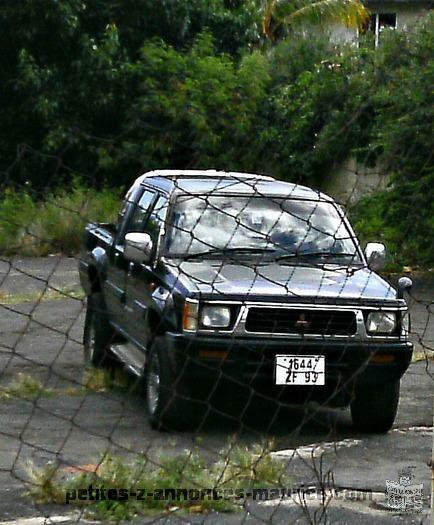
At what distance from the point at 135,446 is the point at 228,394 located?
0.67m

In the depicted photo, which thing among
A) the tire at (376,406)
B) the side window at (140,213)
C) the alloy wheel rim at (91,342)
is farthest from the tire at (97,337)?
the tire at (376,406)

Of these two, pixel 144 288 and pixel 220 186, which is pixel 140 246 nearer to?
pixel 144 288

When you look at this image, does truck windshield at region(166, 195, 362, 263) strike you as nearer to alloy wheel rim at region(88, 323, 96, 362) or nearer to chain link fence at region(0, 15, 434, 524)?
chain link fence at region(0, 15, 434, 524)

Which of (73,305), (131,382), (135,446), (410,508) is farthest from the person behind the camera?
(73,305)

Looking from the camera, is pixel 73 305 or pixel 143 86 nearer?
pixel 73 305

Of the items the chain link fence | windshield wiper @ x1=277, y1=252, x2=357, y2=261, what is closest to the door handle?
the chain link fence

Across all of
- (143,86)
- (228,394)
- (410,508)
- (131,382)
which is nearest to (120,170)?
(143,86)

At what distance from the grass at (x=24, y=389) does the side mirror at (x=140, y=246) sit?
110 cm

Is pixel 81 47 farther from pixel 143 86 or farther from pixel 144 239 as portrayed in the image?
pixel 144 239

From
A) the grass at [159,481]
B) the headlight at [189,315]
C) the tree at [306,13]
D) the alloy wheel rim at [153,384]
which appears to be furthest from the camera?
the tree at [306,13]

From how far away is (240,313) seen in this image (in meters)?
8.24

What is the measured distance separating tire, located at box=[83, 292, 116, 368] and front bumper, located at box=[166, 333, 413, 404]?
168 centimetres

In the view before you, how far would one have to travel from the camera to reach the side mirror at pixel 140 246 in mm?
8457

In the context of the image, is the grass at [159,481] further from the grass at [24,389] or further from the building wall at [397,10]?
the building wall at [397,10]
